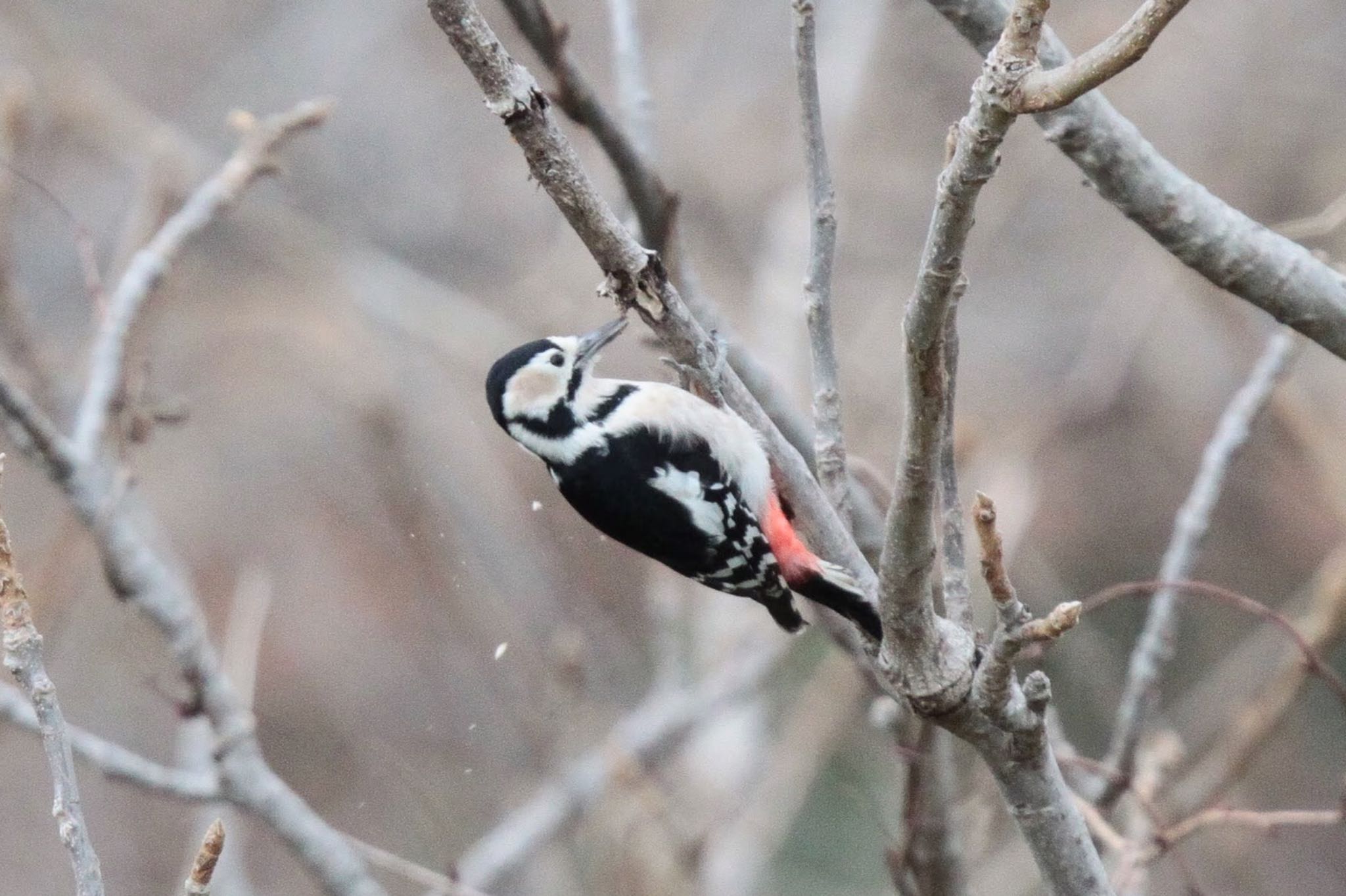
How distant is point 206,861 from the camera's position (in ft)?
5.54

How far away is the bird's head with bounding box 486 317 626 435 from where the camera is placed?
3502 mm

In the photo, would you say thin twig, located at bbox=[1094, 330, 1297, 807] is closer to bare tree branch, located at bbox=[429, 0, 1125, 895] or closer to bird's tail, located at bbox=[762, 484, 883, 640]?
bird's tail, located at bbox=[762, 484, 883, 640]

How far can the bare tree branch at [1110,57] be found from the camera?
1560mm

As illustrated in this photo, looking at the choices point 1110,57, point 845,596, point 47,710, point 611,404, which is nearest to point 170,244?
point 611,404

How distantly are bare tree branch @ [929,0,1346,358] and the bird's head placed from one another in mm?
1206

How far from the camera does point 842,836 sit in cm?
777

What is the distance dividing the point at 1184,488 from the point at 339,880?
6.84 m

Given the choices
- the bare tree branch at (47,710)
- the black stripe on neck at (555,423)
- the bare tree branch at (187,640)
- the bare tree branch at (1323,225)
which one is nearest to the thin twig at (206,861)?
the bare tree branch at (47,710)

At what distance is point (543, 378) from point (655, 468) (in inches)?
13.8

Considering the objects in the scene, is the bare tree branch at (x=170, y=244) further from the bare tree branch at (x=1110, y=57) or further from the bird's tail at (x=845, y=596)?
the bare tree branch at (x=1110, y=57)

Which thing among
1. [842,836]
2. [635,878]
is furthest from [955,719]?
[842,836]

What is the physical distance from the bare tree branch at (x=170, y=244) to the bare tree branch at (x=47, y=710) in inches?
69.6

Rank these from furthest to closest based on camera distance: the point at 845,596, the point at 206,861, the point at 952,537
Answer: the point at 845,596
the point at 952,537
the point at 206,861

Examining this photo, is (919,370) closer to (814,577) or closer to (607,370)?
(814,577)
